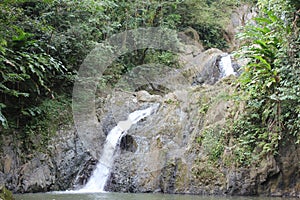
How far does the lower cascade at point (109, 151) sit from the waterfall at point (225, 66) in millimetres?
3953

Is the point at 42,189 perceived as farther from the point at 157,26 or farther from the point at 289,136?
the point at 157,26

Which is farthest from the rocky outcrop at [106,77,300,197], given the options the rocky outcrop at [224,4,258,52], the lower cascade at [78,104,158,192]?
the rocky outcrop at [224,4,258,52]

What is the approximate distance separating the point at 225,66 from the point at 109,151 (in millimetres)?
6440

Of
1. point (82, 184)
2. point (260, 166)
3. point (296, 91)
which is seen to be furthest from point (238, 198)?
point (82, 184)

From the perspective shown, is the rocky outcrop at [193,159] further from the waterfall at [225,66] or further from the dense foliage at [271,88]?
the waterfall at [225,66]

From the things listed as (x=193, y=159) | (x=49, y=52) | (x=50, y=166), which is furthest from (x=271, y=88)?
(x=49, y=52)

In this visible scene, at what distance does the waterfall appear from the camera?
13961 mm

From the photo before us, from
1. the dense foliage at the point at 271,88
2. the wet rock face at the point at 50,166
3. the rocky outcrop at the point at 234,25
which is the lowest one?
the wet rock face at the point at 50,166

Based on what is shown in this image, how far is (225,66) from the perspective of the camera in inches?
563

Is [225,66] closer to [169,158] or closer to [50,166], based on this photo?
[169,158]

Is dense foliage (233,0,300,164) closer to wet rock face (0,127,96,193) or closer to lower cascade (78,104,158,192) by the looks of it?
lower cascade (78,104,158,192)

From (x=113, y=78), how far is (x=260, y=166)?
847cm

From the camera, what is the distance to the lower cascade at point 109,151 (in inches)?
392

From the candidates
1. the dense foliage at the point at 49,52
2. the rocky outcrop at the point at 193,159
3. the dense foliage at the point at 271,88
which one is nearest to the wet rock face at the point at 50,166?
the dense foliage at the point at 49,52
